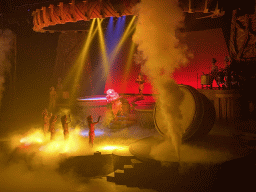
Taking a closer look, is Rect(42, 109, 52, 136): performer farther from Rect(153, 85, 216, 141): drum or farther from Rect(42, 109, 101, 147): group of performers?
Rect(153, 85, 216, 141): drum

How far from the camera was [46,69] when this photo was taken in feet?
35.9

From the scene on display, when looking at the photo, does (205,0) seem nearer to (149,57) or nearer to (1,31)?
(149,57)

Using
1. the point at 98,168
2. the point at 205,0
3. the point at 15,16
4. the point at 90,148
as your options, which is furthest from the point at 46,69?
the point at 205,0

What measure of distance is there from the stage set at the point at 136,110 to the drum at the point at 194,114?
2cm

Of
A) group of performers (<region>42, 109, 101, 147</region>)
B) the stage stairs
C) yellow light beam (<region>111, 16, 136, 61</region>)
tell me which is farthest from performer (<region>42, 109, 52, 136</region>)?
yellow light beam (<region>111, 16, 136, 61</region>)

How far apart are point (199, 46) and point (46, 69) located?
23.5 ft

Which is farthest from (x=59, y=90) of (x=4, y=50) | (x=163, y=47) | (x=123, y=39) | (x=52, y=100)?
(x=163, y=47)

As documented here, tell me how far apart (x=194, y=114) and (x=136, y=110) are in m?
4.13

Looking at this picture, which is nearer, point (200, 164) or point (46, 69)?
point (200, 164)

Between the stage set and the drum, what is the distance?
0.02 metres

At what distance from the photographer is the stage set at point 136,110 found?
449 cm

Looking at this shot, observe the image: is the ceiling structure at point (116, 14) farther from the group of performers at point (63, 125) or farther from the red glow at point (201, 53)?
the group of performers at point (63, 125)

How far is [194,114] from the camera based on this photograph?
17.0 ft

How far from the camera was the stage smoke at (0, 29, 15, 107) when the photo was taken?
9250mm
